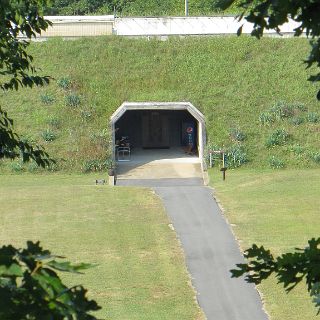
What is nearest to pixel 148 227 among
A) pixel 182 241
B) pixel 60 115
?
pixel 182 241

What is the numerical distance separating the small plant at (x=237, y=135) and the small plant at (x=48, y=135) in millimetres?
7439

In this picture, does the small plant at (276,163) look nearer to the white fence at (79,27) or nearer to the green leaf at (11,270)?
the white fence at (79,27)

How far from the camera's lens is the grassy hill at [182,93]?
120ft

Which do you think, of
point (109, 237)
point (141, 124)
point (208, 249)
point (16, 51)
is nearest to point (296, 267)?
point (16, 51)

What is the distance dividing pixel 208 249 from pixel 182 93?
50.1 ft

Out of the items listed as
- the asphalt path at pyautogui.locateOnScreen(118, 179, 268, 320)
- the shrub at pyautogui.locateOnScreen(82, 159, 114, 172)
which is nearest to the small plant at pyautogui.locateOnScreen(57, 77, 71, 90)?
the shrub at pyautogui.locateOnScreen(82, 159, 114, 172)

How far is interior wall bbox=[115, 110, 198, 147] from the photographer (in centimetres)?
4100

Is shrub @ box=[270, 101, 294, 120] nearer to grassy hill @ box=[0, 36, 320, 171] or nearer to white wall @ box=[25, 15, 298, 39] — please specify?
grassy hill @ box=[0, 36, 320, 171]

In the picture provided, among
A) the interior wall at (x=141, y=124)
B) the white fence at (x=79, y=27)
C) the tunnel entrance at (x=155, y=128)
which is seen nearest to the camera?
the tunnel entrance at (x=155, y=128)

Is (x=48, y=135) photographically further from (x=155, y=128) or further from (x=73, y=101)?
(x=155, y=128)

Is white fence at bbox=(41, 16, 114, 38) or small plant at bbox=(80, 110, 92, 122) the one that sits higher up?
white fence at bbox=(41, 16, 114, 38)

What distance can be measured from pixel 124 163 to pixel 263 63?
28.5 feet

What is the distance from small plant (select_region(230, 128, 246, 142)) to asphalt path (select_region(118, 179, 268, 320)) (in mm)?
3368

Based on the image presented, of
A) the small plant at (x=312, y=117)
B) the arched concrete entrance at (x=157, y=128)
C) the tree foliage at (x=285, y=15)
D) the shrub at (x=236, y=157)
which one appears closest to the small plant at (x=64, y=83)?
the arched concrete entrance at (x=157, y=128)
